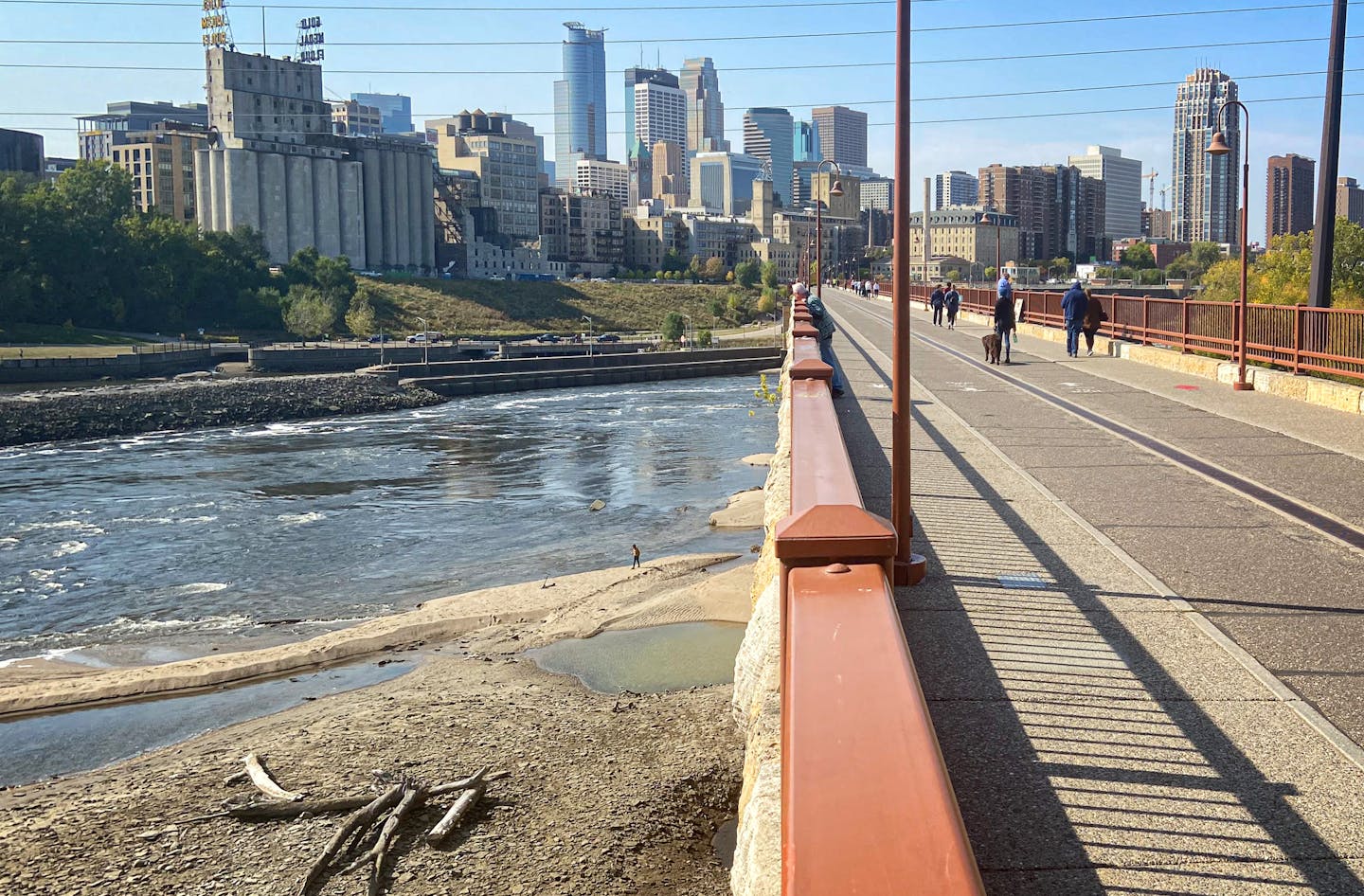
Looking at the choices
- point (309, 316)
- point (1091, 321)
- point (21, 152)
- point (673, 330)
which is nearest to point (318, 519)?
point (1091, 321)

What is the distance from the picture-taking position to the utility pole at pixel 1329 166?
22828 mm

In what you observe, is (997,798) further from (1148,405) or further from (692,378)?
(692,378)

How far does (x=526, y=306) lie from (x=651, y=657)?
152740 millimetres

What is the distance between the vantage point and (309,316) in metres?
127

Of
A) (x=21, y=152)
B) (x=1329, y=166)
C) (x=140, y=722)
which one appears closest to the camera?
(x=140, y=722)

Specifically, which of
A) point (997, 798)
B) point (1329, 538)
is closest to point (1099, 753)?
point (997, 798)

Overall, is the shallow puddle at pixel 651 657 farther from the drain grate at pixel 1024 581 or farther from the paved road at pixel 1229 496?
the drain grate at pixel 1024 581

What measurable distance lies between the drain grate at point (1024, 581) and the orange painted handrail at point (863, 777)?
4454 mm

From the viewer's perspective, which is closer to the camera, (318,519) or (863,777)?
(863,777)

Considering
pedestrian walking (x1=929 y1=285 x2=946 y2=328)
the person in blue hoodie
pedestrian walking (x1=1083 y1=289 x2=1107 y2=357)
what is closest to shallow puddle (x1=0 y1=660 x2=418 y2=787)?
the person in blue hoodie

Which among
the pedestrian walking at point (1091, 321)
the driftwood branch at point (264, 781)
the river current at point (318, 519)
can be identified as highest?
the pedestrian walking at point (1091, 321)

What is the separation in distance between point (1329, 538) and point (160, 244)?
133944 mm

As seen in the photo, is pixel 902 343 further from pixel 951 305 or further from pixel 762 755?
pixel 951 305

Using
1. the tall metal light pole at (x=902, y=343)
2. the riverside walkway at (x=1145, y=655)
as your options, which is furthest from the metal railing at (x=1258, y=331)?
the tall metal light pole at (x=902, y=343)
